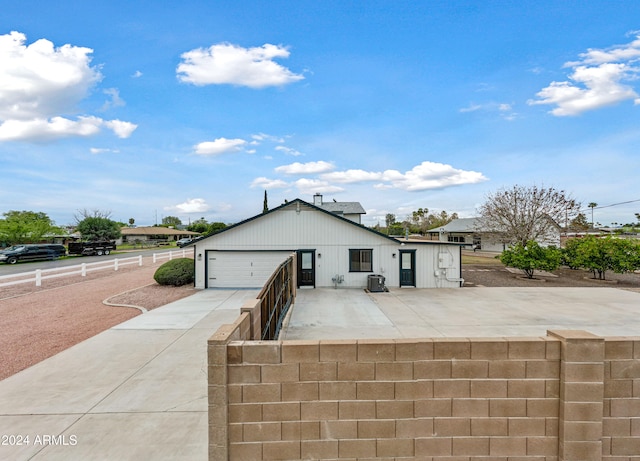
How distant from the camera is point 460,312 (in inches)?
416

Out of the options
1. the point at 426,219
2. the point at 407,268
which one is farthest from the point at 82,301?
the point at 426,219

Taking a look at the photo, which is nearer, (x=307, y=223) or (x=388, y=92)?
(x=307, y=223)

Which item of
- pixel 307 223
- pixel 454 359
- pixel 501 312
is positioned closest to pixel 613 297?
pixel 501 312

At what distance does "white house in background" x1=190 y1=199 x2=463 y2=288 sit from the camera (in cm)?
1540

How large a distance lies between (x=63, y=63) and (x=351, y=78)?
42.9 ft

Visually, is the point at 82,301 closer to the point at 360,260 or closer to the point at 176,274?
the point at 176,274

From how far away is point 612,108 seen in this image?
18109 millimetres

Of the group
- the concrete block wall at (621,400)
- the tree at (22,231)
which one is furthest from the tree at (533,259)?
the tree at (22,231)

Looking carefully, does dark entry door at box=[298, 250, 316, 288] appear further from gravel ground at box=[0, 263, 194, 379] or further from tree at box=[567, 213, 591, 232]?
tree at box=[567, 213, 591, 232]

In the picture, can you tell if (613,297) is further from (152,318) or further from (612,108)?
(152,318)

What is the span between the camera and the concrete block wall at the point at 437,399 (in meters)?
3.11

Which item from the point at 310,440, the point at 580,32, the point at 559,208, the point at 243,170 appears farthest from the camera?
the point at 559,208

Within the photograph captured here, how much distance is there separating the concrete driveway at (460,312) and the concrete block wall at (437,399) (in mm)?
4819

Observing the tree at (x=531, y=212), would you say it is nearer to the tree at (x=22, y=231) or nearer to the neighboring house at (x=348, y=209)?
the neighboring house at (x=348, y=209)
